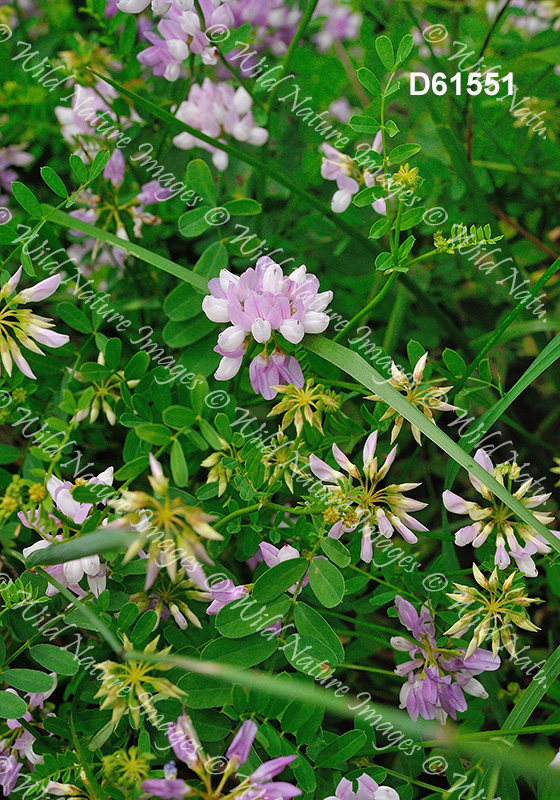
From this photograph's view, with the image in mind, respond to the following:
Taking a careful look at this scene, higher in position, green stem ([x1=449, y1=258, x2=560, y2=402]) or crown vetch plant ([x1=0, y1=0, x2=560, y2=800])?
green stem ([x1=449, y1=258, x2=560, y2=402])

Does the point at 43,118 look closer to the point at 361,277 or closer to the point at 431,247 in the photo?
the point at 361,277

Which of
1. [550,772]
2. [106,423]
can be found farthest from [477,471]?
[106,423]

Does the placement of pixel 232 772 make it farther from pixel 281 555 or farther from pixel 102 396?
pixel 102 396
